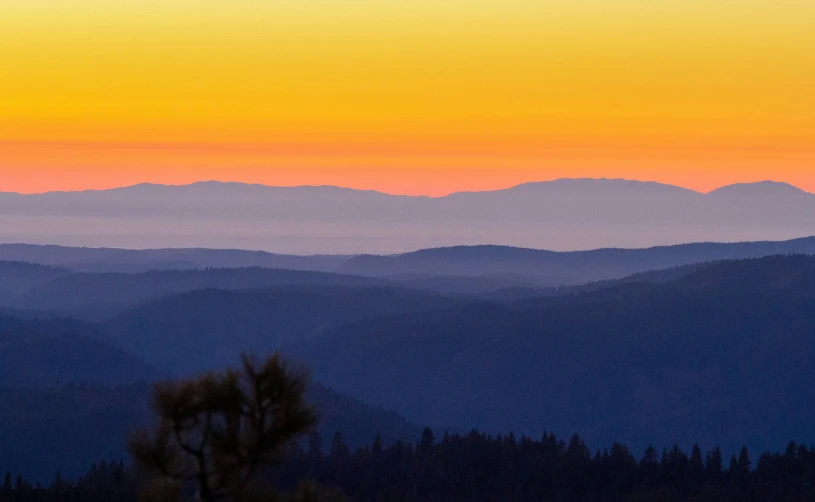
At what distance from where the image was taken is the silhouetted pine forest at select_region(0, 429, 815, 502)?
120812 millimetres

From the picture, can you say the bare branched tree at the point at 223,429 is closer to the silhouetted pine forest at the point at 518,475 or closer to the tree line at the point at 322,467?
the tree line at the point at 322,467

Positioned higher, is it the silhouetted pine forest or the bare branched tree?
the bare branched tree

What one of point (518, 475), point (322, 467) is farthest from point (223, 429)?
point (322, 467)

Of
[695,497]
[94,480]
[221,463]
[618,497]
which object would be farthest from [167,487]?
[94,480]

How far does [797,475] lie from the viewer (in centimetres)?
12888

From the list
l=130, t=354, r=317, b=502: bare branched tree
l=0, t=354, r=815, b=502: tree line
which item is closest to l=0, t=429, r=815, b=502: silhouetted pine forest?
l=0, t=354, r=815, b=502: tree line

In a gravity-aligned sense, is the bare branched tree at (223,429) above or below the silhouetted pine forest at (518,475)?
above

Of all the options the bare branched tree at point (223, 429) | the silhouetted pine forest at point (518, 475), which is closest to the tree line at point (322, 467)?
the bare branched tree at point (223, 429)

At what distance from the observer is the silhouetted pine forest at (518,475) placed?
121 meters

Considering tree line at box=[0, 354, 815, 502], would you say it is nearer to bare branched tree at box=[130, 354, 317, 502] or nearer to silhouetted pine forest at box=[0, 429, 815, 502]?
bare branched tree at box=[130, 354, 317, 502]

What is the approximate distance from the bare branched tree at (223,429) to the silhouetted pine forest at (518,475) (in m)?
91.7

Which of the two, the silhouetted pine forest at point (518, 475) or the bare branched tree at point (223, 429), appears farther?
the silhouetted pine forest at point (518, 475)

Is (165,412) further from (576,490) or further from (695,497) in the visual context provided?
(576,490)

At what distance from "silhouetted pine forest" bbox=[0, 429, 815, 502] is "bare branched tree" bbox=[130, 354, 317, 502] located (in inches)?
3611
